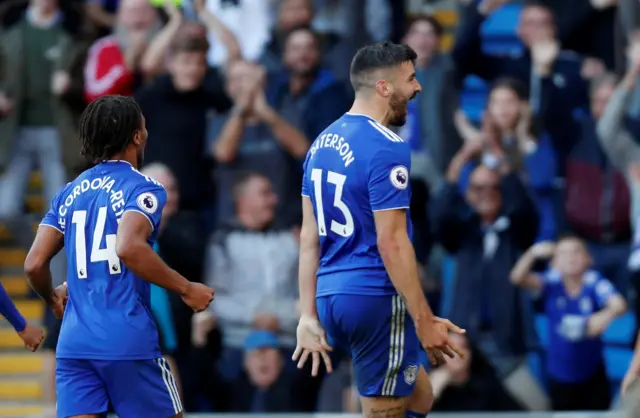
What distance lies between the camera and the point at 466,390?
975cm

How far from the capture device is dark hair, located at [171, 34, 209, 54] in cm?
1023

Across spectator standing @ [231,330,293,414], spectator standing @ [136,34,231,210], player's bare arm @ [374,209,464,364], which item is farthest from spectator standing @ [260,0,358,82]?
player's bare arm @ [374,209,464,364]

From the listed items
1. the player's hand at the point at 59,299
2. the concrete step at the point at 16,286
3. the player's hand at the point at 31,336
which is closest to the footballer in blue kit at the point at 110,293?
the player's hand at the point at 59,299

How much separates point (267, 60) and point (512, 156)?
7.17 feet

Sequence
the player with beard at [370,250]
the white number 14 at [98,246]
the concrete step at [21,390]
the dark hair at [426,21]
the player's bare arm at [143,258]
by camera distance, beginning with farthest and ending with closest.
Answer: the concrete step at [21,390] → the dark hair at [426,21] → the player with beard at [370,250] → the white number 14 at [98,246] → the player's bare arm at [143,258]

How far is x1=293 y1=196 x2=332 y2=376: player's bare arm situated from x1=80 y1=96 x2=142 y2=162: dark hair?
96 cm

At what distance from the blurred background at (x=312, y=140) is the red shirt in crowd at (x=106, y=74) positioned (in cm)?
2

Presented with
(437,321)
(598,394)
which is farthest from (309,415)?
(437,321)

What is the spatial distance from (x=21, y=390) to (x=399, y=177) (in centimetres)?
601

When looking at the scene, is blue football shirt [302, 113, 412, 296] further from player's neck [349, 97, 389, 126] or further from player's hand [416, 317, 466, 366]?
player's hand [416, 317, 466, 366]

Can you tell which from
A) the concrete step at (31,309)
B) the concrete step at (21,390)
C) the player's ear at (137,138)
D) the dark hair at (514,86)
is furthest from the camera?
the concrete step at (31,309)

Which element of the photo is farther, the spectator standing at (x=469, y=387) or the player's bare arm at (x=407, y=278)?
the spectator standing at (x=469, y=387)

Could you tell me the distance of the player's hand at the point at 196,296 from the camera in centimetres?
527

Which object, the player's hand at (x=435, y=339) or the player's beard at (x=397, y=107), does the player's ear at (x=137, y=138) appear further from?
the player's hand at (x=435, y=339)
